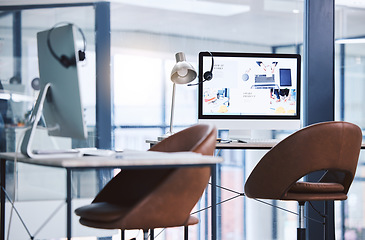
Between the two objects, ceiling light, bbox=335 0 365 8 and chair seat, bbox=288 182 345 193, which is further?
ceiling light, bbox=335 0 365 8

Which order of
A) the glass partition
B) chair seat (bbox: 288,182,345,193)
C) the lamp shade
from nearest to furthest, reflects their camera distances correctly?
chair seat (bbox: 288,182,345,193) < the lamp shade < the glass partition

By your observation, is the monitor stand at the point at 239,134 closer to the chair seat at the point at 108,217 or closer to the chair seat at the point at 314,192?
the chair seat at the point at 314,192

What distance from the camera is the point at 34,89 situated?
12.4 ft

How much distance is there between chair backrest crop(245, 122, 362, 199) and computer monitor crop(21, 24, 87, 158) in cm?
114

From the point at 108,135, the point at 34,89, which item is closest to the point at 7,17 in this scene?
the point at 34,89

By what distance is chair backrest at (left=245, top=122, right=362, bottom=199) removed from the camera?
9.30ft

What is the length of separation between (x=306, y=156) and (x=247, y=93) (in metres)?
0.88

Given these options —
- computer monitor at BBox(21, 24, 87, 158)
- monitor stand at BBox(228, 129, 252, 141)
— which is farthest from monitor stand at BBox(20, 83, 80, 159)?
monitor stand at BBox(228, 129, 252, 141)

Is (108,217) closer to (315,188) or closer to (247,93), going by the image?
(315,188)

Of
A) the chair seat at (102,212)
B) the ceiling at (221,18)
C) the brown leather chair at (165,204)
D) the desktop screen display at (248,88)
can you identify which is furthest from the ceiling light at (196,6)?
the chair seat at (102,212)

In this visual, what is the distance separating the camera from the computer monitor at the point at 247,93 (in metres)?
3.58

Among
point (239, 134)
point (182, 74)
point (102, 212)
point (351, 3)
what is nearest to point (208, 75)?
point (182, 74)

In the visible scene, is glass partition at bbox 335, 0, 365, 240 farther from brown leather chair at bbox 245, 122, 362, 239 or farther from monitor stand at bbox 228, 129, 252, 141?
brown leather chair at bbox 245, 122, 362, 239

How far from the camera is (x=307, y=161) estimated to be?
284cm
